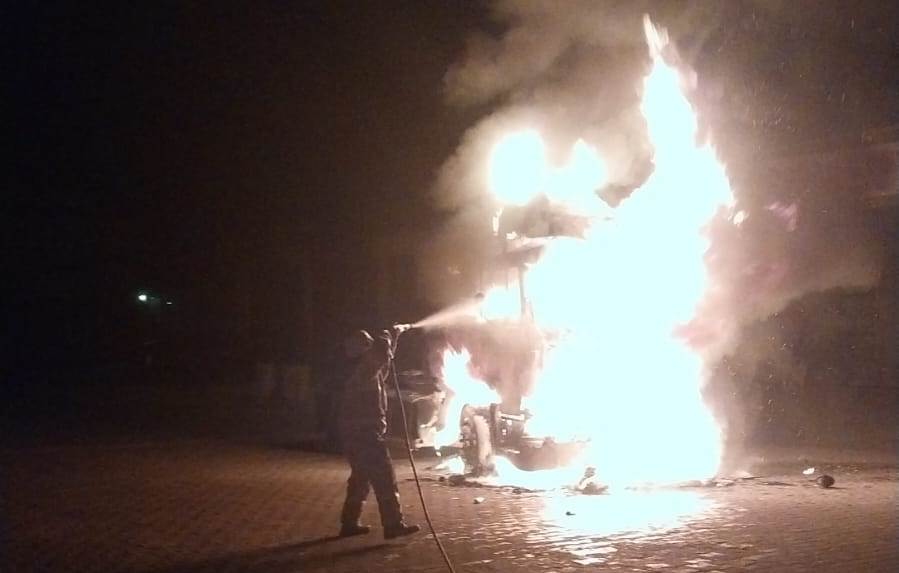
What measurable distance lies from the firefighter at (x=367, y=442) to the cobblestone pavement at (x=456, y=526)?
258 millimetres

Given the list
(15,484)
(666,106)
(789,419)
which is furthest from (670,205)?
(15,484)

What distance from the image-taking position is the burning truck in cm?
1189

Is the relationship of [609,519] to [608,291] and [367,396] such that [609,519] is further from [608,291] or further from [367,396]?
[608,291]

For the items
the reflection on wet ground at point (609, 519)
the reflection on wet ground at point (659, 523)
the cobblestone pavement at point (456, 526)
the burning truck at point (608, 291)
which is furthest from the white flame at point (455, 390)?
the reflection on wet ground at point (609, 519)

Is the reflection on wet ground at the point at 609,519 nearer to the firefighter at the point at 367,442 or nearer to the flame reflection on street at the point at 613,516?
the flame reflection on street at the point at 613,516

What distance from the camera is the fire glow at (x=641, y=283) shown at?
474 inches

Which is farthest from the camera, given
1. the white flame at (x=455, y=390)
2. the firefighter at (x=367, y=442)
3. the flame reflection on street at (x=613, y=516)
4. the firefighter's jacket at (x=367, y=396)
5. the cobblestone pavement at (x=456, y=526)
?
the white flame at (x=455, y=390)

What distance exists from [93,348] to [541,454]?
3956 cm

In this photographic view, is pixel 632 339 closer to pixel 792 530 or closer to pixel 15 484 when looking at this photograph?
pixel 792 530

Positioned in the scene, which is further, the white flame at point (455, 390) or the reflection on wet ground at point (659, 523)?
the white flame at point (455, 390)

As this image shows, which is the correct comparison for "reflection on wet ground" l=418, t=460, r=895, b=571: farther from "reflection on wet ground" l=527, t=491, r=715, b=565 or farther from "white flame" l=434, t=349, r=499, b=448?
"white flame" l=434, t=349, r=499, b=448

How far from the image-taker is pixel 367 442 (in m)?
8.20

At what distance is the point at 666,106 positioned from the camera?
40.2 ft

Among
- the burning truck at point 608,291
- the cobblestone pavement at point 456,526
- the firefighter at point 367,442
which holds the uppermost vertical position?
the burning truck at point 608,291
